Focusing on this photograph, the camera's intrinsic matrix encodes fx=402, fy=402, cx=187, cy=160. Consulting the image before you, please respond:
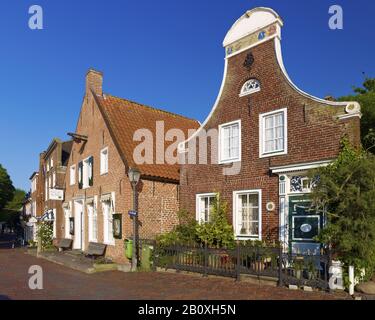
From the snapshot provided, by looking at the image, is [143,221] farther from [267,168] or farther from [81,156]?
[81,156]

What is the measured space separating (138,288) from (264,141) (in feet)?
20.8

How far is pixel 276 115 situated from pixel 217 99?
2.96m

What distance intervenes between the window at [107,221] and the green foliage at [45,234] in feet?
27.3

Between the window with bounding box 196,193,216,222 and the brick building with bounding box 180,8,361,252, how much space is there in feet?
0.13

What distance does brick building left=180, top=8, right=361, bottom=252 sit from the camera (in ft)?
39.2

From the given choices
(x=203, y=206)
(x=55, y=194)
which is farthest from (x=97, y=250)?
(x=55, y=194)

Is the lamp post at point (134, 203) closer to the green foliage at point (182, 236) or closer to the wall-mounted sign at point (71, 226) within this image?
the green foliage at point (182, 236)

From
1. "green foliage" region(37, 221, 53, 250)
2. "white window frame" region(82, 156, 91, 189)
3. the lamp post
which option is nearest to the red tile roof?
the lamp post

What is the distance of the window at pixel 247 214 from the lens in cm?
1361

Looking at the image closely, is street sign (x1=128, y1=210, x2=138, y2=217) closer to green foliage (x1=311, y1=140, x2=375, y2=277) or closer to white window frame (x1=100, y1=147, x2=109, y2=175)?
white window frame (x1=100, y1=147, x2=109, y2=175)

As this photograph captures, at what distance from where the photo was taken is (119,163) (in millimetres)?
16922

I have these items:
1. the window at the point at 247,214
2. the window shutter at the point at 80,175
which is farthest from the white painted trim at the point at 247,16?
the window shutter at the point at 80,175

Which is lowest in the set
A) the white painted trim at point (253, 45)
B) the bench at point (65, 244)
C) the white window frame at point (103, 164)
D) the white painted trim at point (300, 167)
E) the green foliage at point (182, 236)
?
the bench at point (65, 244)
